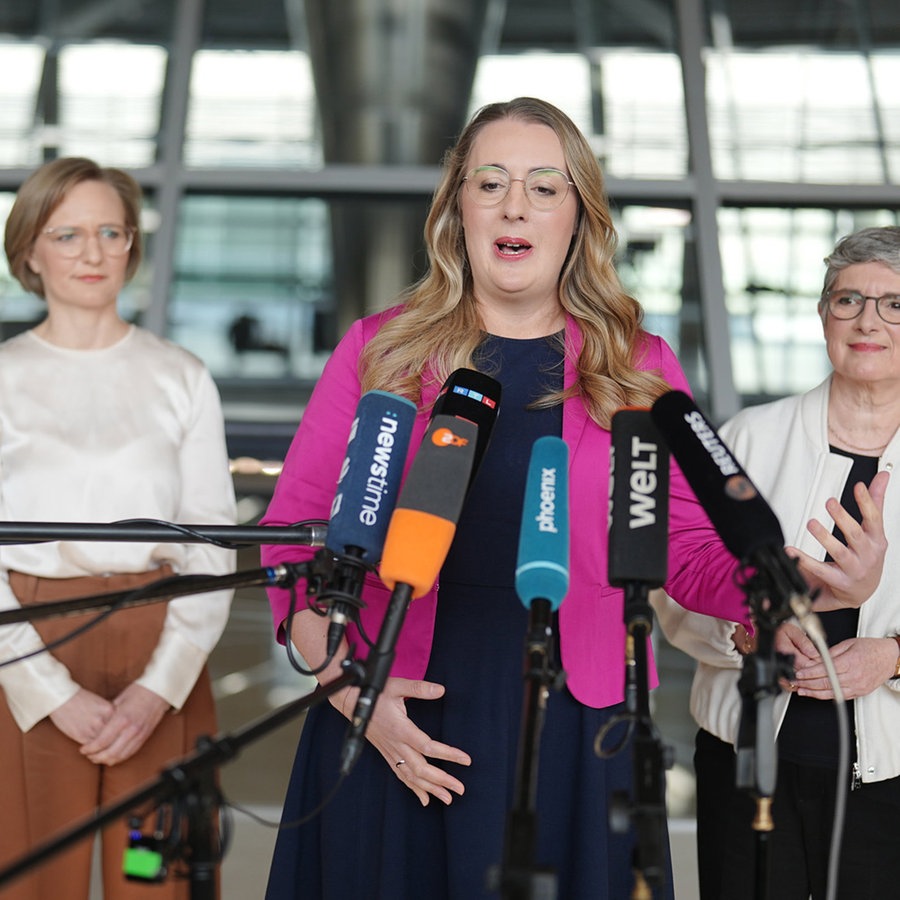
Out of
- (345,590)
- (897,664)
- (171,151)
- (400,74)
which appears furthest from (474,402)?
(400,74)

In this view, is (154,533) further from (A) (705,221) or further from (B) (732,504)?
(A) (705,221)

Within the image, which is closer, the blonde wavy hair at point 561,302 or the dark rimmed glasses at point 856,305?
the blonde wavy hair at point 561,302

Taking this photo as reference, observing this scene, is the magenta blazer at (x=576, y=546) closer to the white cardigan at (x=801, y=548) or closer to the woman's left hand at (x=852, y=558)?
the woman's left hand at (x=852, y=558)

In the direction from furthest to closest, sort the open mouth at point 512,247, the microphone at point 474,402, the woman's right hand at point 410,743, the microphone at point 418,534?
the open mouth at point 512,247 < the woman's right hand at point 410,743 < the microphone at point 474,402 < the microphone at point 418,534

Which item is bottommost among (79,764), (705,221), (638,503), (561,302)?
(79,764)

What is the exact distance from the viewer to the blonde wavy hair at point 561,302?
6.40 feet

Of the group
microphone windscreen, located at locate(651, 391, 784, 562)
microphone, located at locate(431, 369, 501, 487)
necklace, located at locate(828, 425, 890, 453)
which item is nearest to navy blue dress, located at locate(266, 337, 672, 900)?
microphone, located at locate(431, 369, 501, 487)

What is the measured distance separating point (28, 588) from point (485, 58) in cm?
323

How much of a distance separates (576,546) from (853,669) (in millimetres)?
634

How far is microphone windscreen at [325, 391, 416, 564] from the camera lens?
1.41 meters

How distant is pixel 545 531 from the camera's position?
4.40 feet

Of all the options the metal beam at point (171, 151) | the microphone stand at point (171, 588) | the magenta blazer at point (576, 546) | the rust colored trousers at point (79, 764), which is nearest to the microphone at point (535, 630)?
the microphone stand at point (171, 588)

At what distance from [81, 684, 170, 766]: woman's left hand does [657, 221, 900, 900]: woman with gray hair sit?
3.49 feet

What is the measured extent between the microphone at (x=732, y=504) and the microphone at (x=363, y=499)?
1.01 ft
